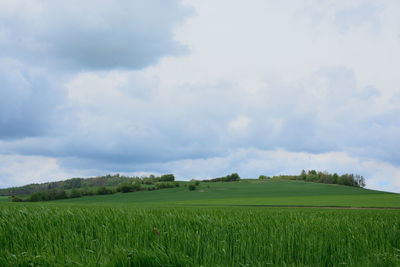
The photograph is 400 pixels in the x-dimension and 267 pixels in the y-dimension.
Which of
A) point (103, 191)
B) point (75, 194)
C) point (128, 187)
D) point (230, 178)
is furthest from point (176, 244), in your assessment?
point (230, 178)

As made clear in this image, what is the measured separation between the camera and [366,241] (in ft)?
14.6

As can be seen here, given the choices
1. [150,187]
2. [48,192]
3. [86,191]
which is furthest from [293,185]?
[48,192]

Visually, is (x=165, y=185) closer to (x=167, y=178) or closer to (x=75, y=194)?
(x=167, y=178)

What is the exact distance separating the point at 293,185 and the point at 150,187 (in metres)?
52.8

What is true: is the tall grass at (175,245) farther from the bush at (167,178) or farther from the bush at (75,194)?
the bush at (167,178)

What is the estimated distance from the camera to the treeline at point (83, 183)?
12136cm

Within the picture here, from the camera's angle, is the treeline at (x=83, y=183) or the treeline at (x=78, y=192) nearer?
the treeline at (x=78, y=192)

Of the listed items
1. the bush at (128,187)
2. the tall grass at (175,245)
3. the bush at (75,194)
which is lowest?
the bush at (75,194)

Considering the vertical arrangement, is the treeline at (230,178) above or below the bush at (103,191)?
above

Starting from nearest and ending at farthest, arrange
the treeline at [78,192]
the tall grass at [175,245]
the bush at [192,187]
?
the tall grass at [175,245]
the treeline at [78,192]
the bush at [192,187]

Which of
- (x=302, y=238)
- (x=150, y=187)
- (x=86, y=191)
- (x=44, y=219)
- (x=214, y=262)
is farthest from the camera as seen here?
(x=150, y=187)

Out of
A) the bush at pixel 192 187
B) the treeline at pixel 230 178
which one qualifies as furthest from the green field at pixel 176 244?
the treeline at pixel 230 178

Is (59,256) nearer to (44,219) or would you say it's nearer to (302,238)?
(44,219)

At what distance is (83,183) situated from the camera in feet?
470
